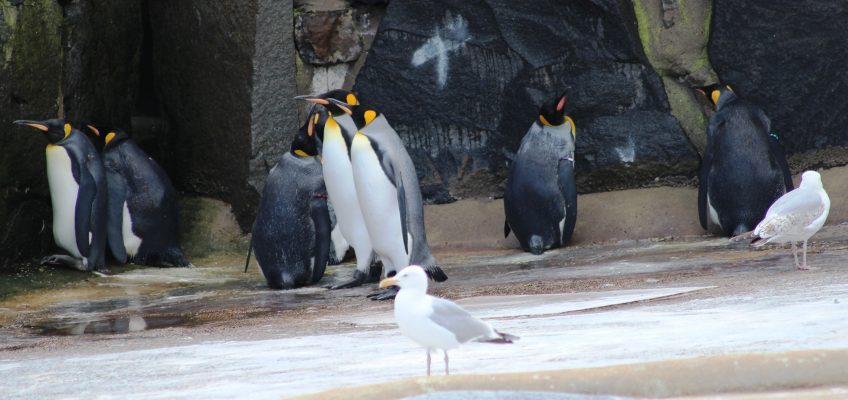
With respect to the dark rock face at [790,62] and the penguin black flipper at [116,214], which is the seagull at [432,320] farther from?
the dark rock face at [790,62]

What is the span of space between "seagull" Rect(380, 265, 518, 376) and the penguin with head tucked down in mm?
4331

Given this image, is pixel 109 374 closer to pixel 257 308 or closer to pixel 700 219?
pixel 257 308

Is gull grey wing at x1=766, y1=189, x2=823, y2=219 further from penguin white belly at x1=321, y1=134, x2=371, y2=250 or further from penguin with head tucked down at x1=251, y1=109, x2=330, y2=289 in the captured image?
penguin with head tucked down at x1=251, y1=109, x2=330, y2=289

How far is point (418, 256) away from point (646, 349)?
3471mm

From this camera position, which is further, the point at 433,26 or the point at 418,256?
the point at 433,26

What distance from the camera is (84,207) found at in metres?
8.19

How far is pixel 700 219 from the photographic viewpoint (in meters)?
8.30

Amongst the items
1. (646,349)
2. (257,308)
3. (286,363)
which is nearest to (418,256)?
(257,308)

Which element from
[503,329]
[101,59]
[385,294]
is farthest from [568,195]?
[503,329]

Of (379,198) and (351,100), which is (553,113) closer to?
(351,100)

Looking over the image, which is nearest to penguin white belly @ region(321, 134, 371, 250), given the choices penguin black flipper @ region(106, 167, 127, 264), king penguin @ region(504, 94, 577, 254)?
king penguin @ region(504, 94, 577, 254)

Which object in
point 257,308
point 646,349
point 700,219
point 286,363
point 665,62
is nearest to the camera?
point 646,349

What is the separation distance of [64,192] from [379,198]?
8.20 ft

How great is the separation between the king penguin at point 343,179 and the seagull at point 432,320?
4.08 meters
